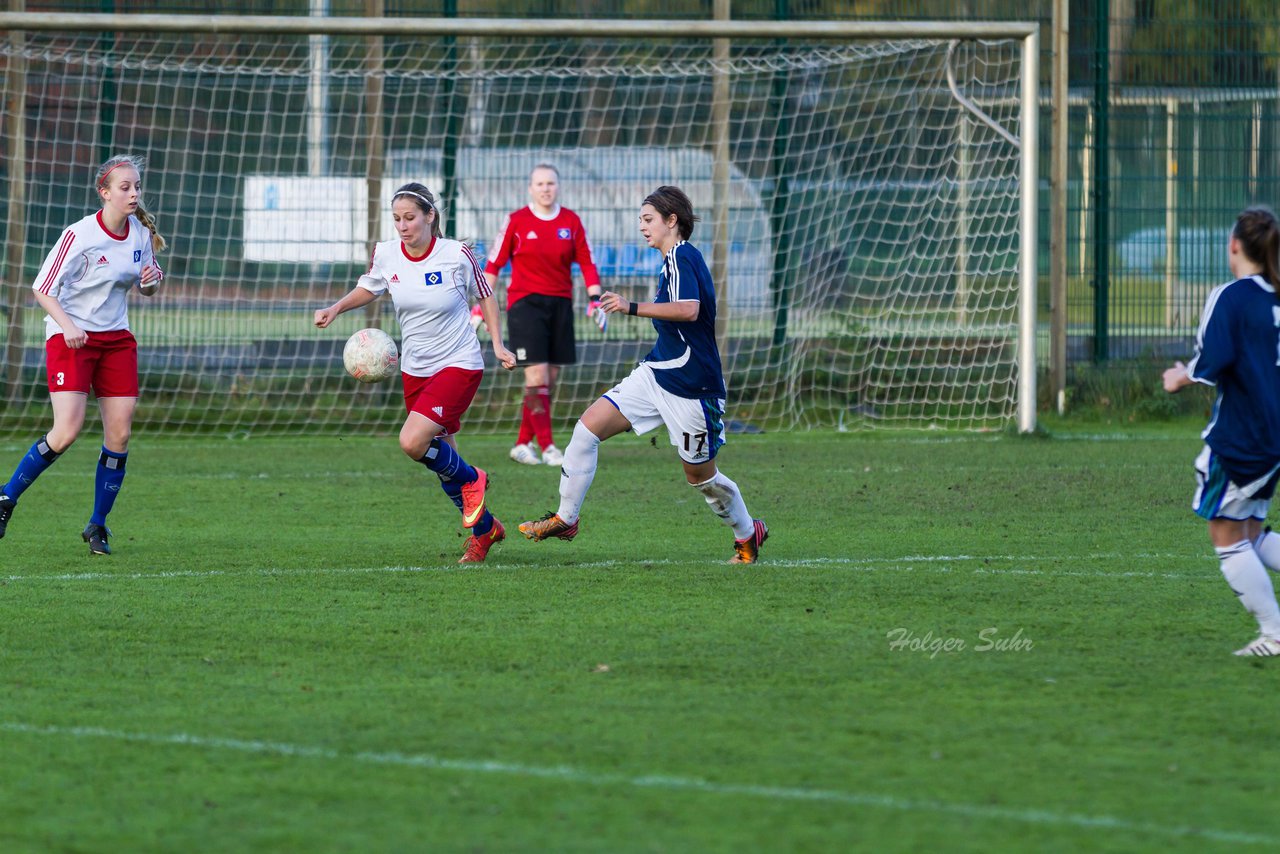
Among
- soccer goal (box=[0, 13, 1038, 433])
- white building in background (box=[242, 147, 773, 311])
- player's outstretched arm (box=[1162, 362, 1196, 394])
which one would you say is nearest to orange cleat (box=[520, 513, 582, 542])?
player's outstretched arm (box=[1162, 362, 1196, 394])

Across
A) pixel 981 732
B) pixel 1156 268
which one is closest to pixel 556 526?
pixel 981 732

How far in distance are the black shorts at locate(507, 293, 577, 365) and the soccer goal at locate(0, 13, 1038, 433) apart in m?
2.39

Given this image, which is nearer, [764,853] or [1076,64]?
[764,853]

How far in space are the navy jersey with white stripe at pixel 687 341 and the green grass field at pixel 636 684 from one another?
0.85m

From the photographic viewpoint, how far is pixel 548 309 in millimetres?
12297

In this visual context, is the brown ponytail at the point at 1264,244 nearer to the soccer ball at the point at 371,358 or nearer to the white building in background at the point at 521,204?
the soccer ball at the point at 371,358

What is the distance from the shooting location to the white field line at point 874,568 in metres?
7.41

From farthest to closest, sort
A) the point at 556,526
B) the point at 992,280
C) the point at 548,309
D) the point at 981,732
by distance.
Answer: the point at 992,280 < the point at 548,309 < the point at 556,526 < the point at 981,732

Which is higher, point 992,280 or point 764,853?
point 992,280

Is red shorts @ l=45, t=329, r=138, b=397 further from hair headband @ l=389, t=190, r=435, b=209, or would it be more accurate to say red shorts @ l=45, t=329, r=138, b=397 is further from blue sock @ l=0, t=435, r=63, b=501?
hair headband @ l=389, t=190, r=435, b=209

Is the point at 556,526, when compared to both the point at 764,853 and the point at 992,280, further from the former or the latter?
the point at 992,280

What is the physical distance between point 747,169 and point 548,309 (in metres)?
3.64

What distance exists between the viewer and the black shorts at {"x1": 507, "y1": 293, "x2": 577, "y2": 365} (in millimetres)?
12203

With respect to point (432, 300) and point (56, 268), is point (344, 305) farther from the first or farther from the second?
point (56, 268)
